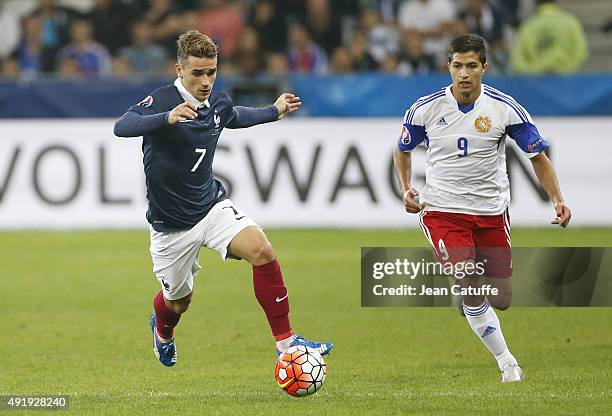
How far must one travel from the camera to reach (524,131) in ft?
26.1

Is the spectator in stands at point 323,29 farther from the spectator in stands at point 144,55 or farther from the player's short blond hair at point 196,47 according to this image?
the player's short blond hair at point 196,47

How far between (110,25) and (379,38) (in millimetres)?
4120

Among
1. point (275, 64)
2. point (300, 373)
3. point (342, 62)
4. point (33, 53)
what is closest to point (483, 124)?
point (300, 373)

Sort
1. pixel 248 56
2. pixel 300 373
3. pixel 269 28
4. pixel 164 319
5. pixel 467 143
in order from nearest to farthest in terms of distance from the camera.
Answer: pixel 300 373
pixel 467 143
pixel 164 319
pixel 248 56
pixel 269 28

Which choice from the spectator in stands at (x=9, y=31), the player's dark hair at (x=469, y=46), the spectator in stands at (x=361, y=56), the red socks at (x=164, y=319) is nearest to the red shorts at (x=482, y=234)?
the player's dark hair at (x=469, y=46)

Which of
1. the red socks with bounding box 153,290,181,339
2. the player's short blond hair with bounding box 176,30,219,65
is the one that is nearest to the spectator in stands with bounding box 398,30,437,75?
the red socks with bounding box 153,290,181,339

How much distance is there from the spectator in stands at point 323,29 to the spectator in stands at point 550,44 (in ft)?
9.66

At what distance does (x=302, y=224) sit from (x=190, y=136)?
8.57m

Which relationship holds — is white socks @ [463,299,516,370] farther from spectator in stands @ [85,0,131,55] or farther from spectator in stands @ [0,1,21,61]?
→ spectator in stands @ [0,1,21,61]

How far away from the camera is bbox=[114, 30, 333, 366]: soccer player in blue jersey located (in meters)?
7.48

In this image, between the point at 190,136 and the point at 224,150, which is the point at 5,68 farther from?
the point at 190,136

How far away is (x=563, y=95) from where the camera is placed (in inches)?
643

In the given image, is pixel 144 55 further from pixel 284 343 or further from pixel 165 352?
pixel 284 343

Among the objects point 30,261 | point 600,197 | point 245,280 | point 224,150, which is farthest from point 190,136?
point 600,197
